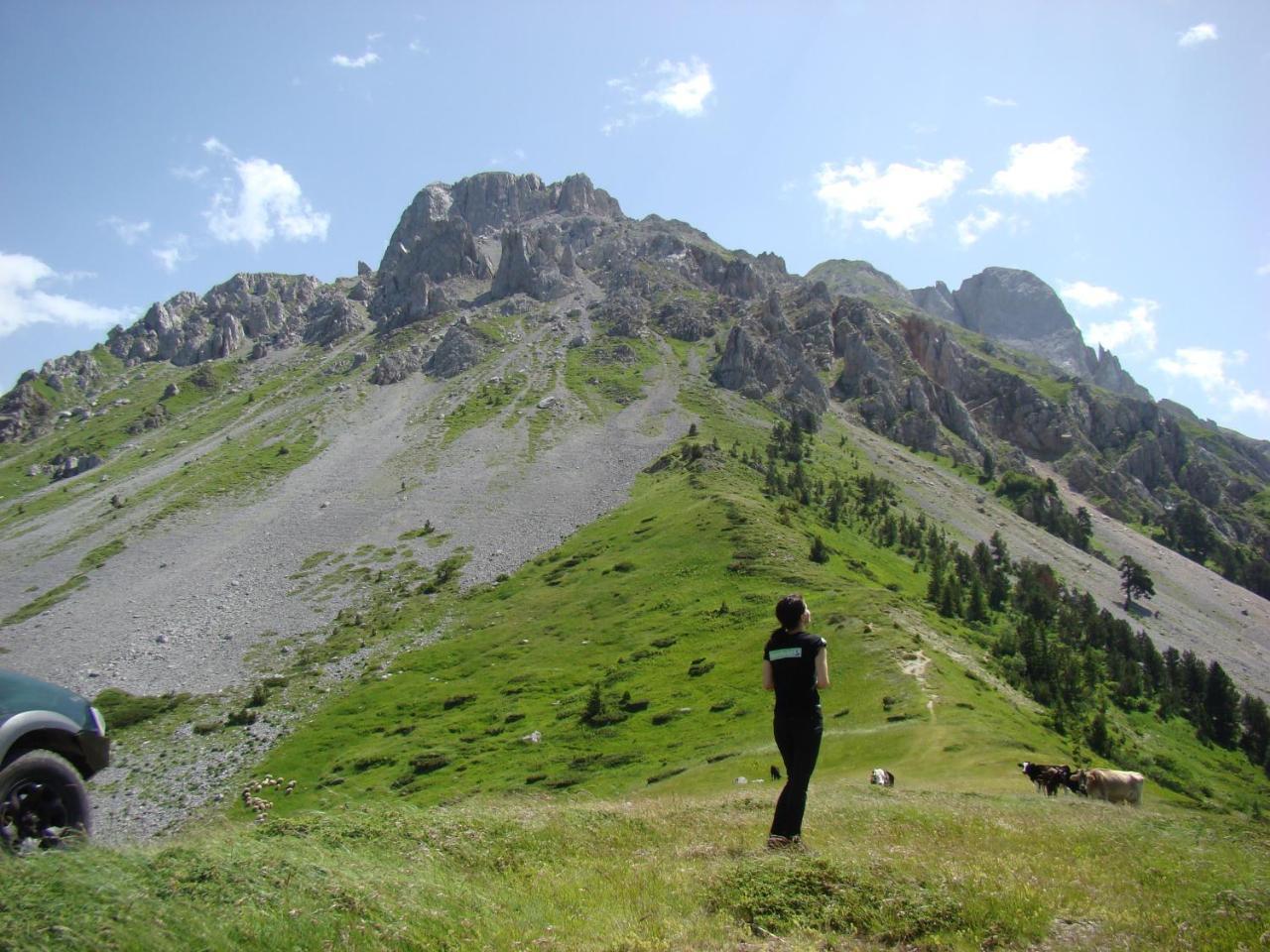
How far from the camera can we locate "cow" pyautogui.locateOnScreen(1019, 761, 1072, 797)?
2747cm

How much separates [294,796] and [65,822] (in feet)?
181

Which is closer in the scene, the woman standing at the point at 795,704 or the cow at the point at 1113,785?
the woman standing at the point at 795,704

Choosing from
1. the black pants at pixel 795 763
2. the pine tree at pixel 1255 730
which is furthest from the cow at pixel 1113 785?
the pine tree at pixel 1255 730

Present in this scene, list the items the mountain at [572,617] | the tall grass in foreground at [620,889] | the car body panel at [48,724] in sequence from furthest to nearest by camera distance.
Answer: the mountain at [572,617], the car body panel at [48,724], the tall grass in foreground at [620,889]

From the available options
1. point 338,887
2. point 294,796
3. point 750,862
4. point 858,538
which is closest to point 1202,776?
point 858,538

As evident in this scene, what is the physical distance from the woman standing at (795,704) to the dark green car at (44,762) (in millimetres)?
9783

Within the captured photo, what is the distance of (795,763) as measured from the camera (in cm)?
1195

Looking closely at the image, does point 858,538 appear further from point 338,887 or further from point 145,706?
point 338,887

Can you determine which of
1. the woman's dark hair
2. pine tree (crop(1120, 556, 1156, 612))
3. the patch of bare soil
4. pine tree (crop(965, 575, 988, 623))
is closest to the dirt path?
pine tree (crop(965, 575, 988, 623))

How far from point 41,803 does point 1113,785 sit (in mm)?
30505

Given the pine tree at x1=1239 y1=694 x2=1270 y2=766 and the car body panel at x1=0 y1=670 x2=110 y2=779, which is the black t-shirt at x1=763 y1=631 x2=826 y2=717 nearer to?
the car body panel at x1=0 y1=670 x2=110 y2=779

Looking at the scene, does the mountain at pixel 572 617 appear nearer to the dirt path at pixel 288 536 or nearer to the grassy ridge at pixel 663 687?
the grassy ridge at pixel 663 687

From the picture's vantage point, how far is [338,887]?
9.19 metres

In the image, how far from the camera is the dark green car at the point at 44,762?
30.4 feet
